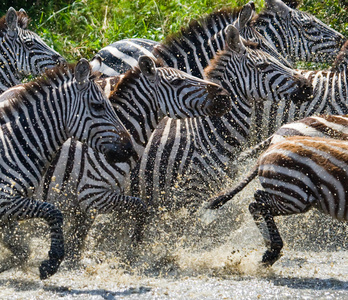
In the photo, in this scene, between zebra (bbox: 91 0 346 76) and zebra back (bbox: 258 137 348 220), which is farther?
zebra (bbox: 91 0 346 76)

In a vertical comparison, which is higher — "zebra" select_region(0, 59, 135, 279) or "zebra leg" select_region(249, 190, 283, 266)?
"zebra" select_region(0, 59, 135, 279)

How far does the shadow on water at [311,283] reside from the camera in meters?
6.41

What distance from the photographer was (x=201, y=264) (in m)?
7.33

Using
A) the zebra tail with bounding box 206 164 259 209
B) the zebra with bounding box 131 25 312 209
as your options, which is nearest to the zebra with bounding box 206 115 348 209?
the zebra tail with bounding box 206 164 259 209

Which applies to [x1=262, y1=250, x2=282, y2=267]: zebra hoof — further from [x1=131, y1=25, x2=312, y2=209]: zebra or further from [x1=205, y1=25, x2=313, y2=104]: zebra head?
[x1=205, y1=25, x2=313, y2=104]: zebra head

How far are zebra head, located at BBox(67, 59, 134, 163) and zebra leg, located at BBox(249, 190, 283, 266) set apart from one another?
132 cm

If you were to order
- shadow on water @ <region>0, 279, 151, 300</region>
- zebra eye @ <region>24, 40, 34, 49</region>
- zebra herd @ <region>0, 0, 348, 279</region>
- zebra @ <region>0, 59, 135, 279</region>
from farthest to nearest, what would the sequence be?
1. zebra eye @ <region>24, 40, 34, 49</region>
2. zebra @ <region>0, 59, 135, 279</region>
3. zebra herd @ <region>0, 0, 348, 279</region>
4. shadow on water @ <region>0, 279, 151, 300</region>

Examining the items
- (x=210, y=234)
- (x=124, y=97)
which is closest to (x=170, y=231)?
(x=210, y=234)

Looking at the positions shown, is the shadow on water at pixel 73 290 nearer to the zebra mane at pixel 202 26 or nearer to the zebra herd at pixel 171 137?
the zebra herd at pixel 171 137

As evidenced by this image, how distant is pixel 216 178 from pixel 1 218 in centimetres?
258

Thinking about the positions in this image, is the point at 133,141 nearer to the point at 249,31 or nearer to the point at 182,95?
the point at 182,95

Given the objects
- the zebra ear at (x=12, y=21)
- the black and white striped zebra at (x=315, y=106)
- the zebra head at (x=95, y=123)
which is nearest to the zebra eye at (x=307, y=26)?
the black and white striped zebra at (x=315, y=106)

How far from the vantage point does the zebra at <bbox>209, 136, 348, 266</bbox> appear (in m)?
6.77

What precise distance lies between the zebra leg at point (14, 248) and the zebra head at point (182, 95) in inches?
79.5
